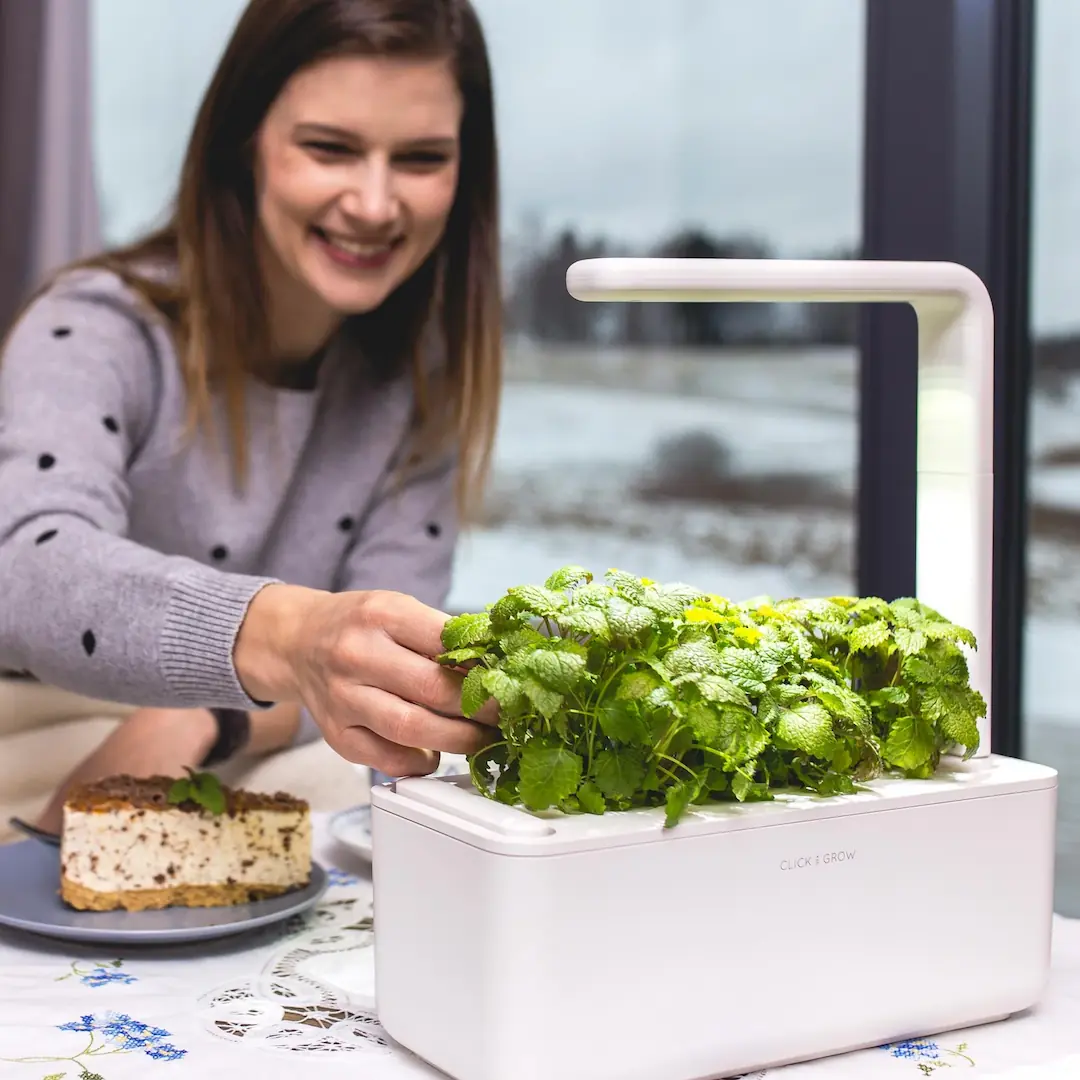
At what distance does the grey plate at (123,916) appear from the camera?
947 mm

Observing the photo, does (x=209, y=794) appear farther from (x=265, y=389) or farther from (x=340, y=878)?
(x=265, y=389)

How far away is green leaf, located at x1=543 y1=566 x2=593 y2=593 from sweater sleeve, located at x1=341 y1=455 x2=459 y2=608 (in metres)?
0.88

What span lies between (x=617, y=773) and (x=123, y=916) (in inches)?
18.0

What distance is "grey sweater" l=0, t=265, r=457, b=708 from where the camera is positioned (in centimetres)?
109

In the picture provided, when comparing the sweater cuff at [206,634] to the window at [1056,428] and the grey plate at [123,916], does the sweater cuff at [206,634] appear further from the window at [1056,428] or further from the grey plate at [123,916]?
the window at [1056,428]

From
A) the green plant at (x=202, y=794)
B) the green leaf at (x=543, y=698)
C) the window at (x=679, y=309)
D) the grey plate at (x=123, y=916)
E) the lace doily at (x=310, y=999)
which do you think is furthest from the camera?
the window at (x=679, y=309)

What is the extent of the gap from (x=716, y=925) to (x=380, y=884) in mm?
193

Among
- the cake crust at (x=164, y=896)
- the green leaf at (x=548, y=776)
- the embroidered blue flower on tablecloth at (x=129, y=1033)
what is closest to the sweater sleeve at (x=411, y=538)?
the cake crust at (x=164, y=896)

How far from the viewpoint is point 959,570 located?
3.02 feet

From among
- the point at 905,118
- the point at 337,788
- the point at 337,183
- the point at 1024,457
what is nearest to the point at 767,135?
the point at 905,118

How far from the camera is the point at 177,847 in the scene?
104cm

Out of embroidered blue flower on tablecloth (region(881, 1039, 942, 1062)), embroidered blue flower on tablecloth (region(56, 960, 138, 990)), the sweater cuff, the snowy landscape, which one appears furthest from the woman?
the snowy landscape

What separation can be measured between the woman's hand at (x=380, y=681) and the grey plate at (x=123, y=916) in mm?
159

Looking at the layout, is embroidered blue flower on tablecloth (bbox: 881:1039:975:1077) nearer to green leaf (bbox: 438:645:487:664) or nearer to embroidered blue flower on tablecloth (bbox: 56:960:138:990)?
green leaf (bbox: 438:645:487:664)
